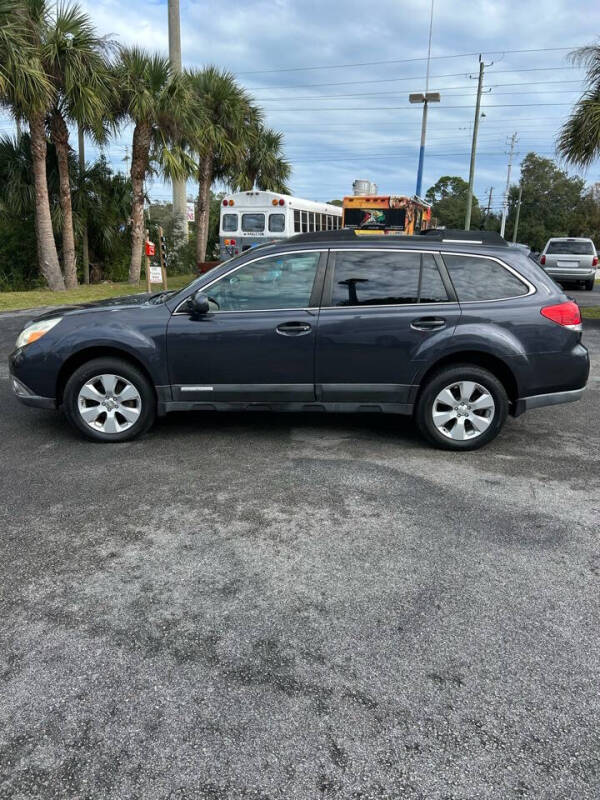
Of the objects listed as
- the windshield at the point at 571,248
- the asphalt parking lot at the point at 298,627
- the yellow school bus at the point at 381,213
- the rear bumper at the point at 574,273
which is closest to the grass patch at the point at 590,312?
the rear bumper at the point at 574,273

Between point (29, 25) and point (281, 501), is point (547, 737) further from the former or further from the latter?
point (29, 25)

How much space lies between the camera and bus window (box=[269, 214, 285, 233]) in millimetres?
18656

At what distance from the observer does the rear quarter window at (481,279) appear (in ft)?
16.4

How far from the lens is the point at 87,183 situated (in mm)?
20312

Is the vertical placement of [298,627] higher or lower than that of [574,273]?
lower

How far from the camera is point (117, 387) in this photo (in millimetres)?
5117

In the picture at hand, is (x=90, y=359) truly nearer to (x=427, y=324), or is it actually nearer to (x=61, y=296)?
(x=427, y=324)

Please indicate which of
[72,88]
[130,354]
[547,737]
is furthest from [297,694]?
[72,88]

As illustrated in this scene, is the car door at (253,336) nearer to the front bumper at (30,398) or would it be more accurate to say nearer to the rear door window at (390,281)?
the rear door window at (390,281)

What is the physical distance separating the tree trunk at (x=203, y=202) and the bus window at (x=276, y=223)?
5885 mm

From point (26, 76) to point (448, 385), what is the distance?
45.2 feet

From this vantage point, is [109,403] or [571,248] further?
[571,248]

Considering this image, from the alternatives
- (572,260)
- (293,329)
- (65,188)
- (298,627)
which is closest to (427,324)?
(293,329)

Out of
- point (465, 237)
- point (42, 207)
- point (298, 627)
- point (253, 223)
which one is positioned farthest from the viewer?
point (253, 223)
